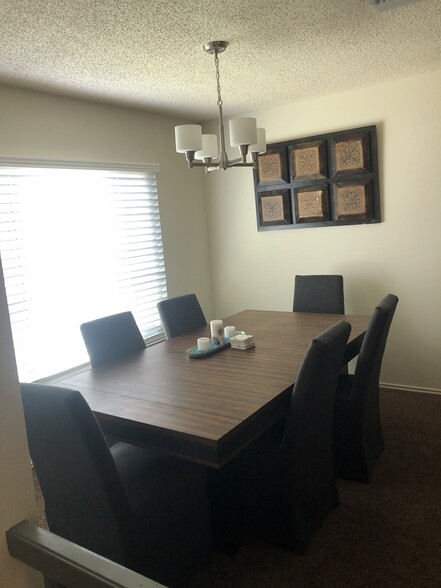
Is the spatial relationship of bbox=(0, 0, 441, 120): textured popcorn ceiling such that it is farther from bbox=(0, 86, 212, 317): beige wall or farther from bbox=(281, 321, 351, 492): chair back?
bbox=(281, 321, 351, 492): chair back

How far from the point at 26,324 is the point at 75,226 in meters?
0.80

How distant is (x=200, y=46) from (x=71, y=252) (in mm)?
1679

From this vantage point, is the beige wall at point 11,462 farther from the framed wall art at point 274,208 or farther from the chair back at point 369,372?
the framed wall art at point 274,208

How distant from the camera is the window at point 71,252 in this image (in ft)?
10.1

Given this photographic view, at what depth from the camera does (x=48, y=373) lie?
3277mm

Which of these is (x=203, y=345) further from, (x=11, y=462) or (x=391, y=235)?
(x=391, y=235)

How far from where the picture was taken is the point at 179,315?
343 cm

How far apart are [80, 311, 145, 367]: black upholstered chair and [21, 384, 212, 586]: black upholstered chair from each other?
80 cm

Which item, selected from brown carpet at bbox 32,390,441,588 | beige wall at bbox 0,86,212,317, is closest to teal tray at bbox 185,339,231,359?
brown carpet at bbox 32,390,441,588

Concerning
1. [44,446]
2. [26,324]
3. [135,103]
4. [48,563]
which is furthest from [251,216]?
[48,563]

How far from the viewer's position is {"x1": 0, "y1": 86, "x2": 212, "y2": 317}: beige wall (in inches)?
122

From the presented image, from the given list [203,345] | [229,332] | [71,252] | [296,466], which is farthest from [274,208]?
[296,466]

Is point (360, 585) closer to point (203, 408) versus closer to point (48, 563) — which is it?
point (203, 408)

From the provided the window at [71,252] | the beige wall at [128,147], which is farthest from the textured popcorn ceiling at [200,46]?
the window at [71,252]
